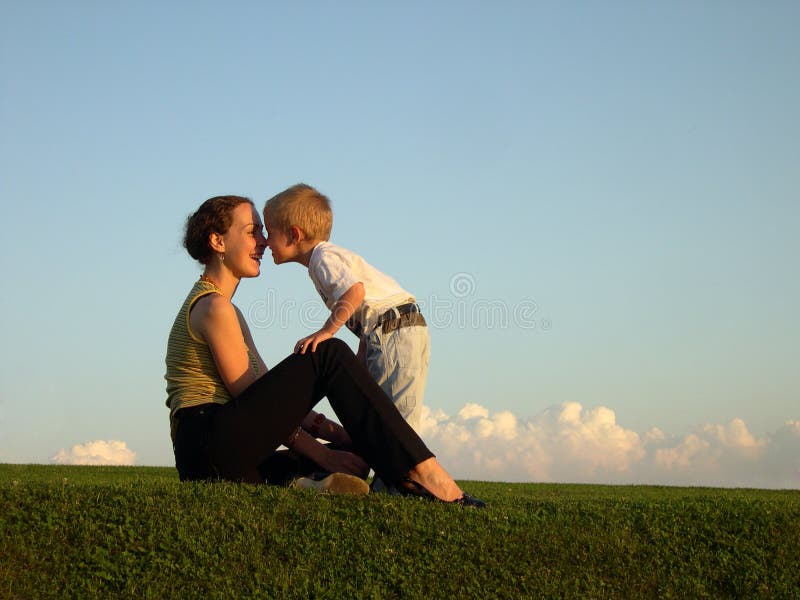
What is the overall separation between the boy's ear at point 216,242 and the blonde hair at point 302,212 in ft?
2.54

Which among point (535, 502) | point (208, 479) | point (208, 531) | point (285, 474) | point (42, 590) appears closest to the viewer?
point (42, 590)

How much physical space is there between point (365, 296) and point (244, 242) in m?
1.07

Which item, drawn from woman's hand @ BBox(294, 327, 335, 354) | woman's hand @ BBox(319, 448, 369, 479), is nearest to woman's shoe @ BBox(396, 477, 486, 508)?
woman's hand @ BBox(319, 448, 369, 479)

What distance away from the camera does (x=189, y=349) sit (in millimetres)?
6074

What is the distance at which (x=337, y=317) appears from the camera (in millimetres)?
6246

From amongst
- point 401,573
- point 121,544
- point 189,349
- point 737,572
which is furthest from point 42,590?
point 737,572

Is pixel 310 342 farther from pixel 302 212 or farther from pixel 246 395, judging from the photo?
pixel 302 212

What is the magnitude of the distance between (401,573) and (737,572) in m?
2.49

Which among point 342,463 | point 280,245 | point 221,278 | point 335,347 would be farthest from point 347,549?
point 280,245

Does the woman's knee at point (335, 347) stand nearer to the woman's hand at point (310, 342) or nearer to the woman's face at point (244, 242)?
the woman's hand at point (310, 342)

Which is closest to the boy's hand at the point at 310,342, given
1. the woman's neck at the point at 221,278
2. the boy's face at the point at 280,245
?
the woman's neck at the point at 221,278

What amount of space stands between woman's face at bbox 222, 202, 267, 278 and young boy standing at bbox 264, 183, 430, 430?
420mm

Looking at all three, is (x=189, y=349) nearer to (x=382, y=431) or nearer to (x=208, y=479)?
(x=208, y=479)

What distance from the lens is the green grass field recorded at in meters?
5.51
